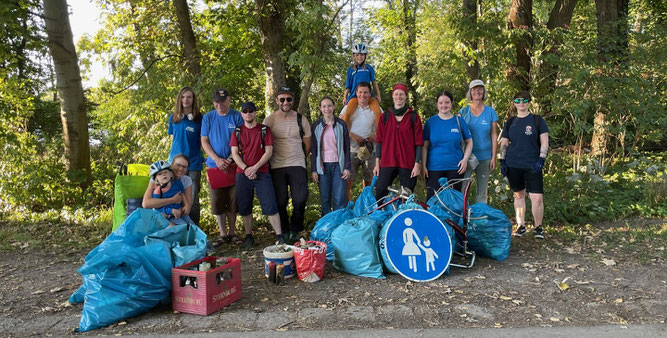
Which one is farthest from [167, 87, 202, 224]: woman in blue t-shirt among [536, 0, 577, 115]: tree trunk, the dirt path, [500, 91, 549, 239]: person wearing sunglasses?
[536, 0, 577, 115]: tree trunk

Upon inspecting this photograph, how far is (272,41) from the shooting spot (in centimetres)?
819

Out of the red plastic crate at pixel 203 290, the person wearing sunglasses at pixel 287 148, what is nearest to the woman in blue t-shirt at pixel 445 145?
the person wearing sunglasses at pixel 287 148

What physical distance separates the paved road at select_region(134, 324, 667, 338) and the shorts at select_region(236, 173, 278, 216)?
7.47 ft

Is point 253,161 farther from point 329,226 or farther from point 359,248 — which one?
point 359,248

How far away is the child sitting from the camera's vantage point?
4656mm

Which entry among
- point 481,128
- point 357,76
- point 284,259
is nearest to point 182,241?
point 284,259

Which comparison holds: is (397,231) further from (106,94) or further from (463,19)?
(106,94)

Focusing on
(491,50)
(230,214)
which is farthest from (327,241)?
(491,50)

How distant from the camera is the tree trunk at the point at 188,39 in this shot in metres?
8.99

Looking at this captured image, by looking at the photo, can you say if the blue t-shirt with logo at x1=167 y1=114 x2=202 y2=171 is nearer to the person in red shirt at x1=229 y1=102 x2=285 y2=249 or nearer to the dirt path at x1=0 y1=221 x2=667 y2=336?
the person in red shirt at x1=229 y1=102 x2=285 y2=249

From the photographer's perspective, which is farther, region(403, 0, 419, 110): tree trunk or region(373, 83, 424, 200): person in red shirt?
region(403, 0, 419, 110): tree trunk

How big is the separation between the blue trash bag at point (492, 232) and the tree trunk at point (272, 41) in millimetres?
4041

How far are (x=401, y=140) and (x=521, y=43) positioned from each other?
14.8 ft

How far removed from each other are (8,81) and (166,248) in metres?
7.38
